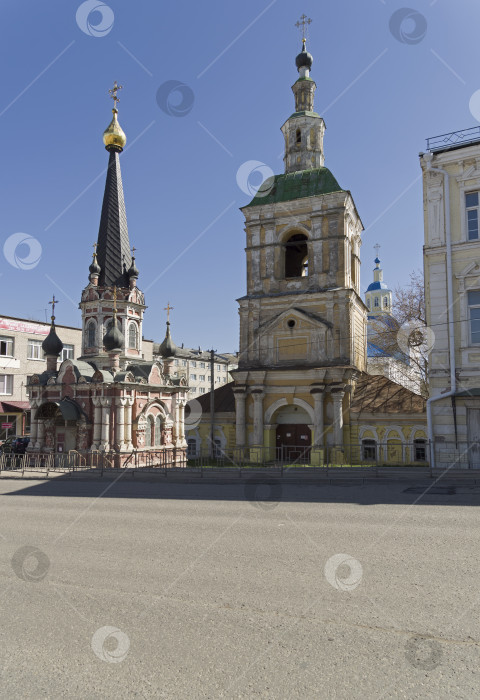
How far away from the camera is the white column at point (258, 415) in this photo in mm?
27266

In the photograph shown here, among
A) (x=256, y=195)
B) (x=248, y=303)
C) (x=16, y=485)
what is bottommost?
(x=16, y=485)

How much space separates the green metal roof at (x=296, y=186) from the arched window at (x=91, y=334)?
11.4 meters

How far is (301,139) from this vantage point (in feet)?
102

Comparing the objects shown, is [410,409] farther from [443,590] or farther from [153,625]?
[153,625]

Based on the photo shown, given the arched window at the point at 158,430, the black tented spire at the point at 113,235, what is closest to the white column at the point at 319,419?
the arched window at the point at 158,430

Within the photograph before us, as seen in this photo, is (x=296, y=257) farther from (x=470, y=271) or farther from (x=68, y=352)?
(x=68, y=352)

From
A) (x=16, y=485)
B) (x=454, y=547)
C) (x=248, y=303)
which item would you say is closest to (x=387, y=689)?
(x=454, y=547)

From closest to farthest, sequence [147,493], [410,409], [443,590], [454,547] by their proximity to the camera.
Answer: [443,590], [454,547], [147,493], [410,409]

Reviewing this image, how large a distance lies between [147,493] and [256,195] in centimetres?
1999

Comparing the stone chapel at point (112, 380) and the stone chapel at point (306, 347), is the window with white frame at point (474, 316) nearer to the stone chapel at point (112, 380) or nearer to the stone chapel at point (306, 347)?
the stone chapel at point (306, 347)

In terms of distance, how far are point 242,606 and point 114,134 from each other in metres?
30.5

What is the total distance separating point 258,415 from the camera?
27359mm

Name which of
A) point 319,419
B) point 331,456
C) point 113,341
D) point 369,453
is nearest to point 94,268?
point 113,341

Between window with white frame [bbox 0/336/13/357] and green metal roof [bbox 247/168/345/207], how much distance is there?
25.8 meters
